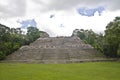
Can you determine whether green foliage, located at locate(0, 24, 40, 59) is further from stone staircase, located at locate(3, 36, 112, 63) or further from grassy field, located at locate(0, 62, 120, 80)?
grassy field, located at locate(0, 62, 120, 80)

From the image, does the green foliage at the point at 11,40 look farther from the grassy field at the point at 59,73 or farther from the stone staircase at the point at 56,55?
the grassy field at the point at 59,73

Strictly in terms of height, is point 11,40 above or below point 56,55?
above

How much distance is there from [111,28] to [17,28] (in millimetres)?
50375

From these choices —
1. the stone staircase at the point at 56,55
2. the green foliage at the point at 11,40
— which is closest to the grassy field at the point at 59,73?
the stone staircase at the point at 56,55

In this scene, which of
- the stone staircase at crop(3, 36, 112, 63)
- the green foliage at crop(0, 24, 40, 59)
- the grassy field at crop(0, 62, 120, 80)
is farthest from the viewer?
the green foliage at crop(0, 24, 40, 59)

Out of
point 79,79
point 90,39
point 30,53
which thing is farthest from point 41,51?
point 79,79

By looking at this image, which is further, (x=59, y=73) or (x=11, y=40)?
(x=11, y=40)

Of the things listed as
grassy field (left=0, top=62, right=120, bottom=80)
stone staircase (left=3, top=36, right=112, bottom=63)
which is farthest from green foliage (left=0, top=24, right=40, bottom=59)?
grassy field (left=0, top=62, right=120, bottom=80)

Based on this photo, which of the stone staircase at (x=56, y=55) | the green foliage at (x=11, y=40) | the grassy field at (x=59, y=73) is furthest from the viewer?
the green foliage at (x=11, y=40)

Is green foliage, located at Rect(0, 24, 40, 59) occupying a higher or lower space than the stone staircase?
higher

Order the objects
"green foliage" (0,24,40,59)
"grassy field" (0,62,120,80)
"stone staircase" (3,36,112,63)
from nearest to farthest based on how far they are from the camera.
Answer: "grassy field" (0,62,120,80) < "stone staircase" (3,36,112,63) < "green foliage" (0,24,40,59)

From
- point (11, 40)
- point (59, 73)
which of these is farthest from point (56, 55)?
point (59, 73)

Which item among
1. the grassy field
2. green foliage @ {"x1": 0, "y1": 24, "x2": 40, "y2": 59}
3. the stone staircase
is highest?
green foliage @ {"x1": 0, "y1": 24, "x2": 40, "y2": 59}

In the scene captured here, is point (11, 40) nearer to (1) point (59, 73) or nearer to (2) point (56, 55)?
(2) point (56, 55)
